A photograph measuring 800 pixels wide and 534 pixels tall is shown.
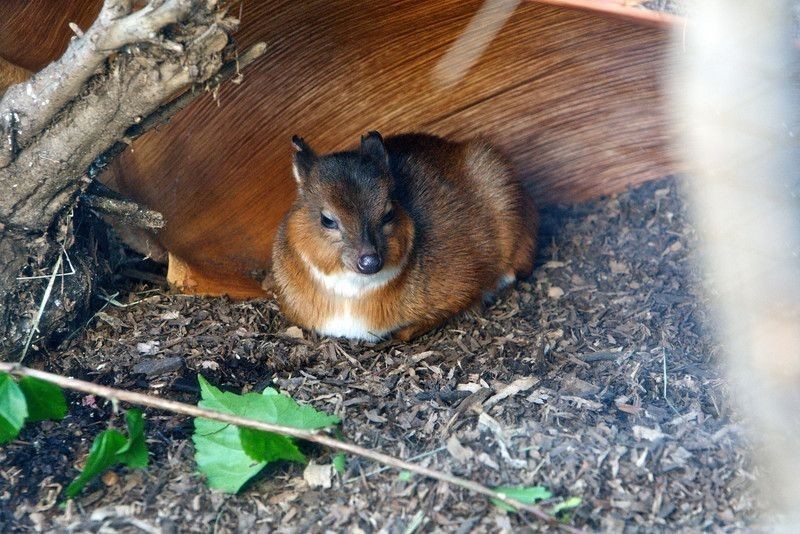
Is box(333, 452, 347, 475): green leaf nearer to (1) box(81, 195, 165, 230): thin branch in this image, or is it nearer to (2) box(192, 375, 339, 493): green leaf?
(2) box(192, 375, 339, 493): green leaf

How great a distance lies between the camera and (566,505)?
3465 millimetres

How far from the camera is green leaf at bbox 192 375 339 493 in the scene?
3.72 metres

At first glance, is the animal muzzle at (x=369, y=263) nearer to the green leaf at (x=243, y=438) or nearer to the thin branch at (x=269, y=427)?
the green leaf at (x=243, y=438)

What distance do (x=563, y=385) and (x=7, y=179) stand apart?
3073mm

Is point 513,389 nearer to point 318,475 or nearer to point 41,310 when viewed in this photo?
point 318,475

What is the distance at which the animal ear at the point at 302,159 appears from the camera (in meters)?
5.20

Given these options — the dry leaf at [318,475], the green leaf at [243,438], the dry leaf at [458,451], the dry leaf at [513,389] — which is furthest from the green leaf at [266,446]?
the dry leaf at [513,389]

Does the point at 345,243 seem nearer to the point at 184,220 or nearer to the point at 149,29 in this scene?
the point at 184,220

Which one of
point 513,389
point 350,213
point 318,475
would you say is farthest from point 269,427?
point 350,213

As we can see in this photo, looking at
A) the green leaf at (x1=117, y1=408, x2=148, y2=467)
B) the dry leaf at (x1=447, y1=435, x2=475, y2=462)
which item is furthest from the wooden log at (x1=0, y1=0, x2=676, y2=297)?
the dry leaf at (x1=447, y1=435, x2=475, y2=462)

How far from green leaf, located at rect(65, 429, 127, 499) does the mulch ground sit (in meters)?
0.12

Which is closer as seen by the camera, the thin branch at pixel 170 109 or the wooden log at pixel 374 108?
the thin branch at pixel 170 109

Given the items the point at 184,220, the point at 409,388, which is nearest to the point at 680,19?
the point at 409,388

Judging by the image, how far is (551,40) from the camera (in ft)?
17.4
